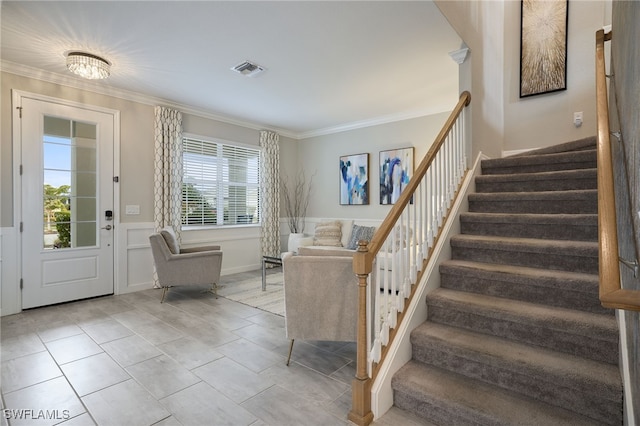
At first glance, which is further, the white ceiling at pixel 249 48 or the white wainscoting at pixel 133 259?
the white wainscoting at pixel 133 259

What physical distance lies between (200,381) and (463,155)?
310 centimetres

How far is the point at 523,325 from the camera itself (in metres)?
1.90

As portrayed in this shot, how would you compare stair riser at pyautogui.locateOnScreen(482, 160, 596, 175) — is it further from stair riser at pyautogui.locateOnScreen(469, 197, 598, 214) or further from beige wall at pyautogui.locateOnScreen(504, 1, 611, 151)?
beige wall at pyautogui.locateOnScreen(504, 1, 611, 151)

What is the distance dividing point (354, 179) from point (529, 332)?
437 cm

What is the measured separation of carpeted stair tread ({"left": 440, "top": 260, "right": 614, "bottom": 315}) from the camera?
190 centimetres

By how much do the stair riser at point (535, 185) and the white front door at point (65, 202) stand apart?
463 centimetres

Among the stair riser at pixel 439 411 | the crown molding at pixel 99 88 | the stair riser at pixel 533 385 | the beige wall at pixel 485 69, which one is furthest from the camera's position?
the crown molding at pixel 99 88

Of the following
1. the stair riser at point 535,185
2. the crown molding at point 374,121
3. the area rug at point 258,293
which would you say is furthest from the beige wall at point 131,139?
the stair riser at point 535,185

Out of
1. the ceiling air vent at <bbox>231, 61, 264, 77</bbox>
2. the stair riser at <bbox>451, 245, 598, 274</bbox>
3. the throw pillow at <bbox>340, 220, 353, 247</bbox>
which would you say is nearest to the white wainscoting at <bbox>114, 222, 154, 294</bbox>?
the ceiling air vent at <bbox>231, 61, 264, 77</bbox>

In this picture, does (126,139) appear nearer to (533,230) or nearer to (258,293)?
(258,293)

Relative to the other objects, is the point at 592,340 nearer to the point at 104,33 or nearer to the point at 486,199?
the point at 486,199

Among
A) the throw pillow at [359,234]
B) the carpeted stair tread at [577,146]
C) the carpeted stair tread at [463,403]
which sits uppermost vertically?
the carpeted stair tread at [577,146]

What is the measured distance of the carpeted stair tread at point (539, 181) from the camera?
8.66 feet

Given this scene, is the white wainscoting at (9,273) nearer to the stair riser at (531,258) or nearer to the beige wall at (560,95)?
the stair riser at (531,258)
